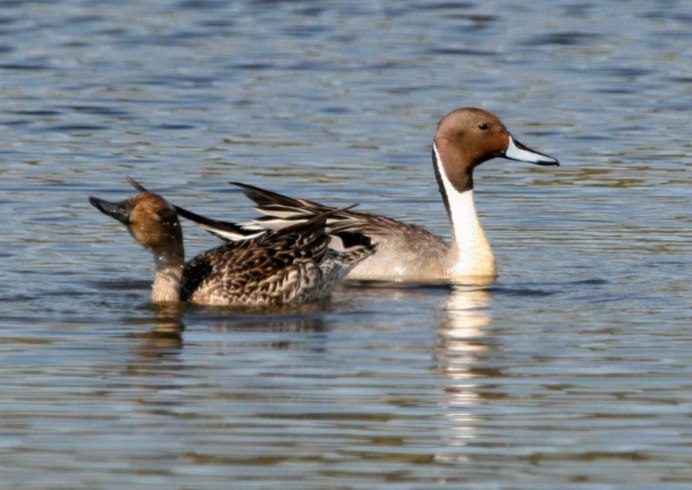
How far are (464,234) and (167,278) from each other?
2494 mm

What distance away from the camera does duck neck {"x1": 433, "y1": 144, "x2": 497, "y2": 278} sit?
1218 centimetres

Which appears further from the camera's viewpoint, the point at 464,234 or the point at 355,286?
the point at 464,234

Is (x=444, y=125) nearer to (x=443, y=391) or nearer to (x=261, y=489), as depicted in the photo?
(x=443, y=391)

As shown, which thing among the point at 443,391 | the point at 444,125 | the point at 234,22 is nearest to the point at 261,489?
the point at 443,391

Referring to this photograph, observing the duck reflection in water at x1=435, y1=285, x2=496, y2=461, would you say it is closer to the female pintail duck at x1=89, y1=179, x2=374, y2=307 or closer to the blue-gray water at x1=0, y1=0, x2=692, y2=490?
the blue-gray water at x1=0, y1=0, x2=692, y2=490

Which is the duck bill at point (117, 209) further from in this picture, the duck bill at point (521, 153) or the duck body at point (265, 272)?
the duck bill at point (521, 153)

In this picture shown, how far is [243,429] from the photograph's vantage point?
24.8 feet

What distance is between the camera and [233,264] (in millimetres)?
10844

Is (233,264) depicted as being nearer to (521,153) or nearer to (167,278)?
(167,278)

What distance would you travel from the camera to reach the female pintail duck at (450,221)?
1217 cm

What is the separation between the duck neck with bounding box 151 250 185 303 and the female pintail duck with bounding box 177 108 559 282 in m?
1.23

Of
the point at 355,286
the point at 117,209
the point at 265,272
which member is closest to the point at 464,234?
the point at 355,286

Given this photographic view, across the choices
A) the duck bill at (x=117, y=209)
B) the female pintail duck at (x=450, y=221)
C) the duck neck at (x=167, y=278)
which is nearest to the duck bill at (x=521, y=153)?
the female pintail duck at (x=450, y=221)

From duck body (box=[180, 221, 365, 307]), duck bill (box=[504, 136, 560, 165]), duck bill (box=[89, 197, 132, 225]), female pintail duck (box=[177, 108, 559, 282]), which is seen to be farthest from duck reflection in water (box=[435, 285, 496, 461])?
duck bill (box=[89, 197, 132, 225])
